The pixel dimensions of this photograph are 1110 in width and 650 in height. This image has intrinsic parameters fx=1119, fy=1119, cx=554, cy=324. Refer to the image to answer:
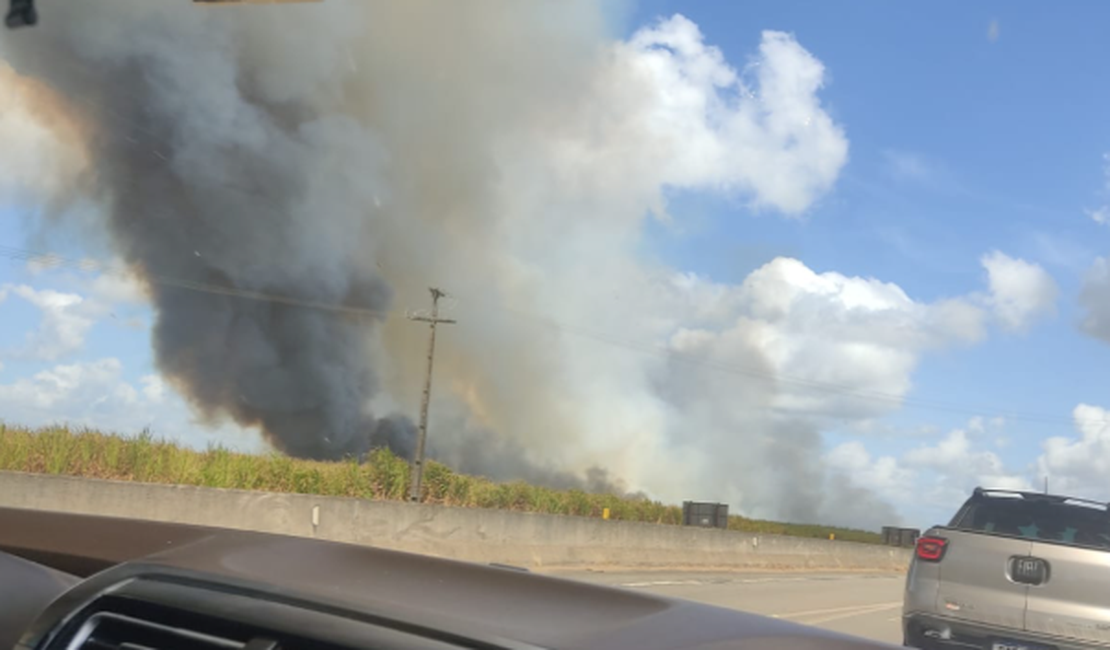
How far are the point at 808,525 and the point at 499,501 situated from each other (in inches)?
1514

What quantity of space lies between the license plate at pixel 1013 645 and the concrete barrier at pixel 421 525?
25.4ft

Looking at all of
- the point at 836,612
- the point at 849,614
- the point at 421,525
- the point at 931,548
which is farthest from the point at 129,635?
the point at 421,525

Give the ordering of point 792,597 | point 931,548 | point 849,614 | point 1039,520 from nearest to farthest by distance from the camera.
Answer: point 931,548 → point 1039,520 → point 849,614 → point 792,597

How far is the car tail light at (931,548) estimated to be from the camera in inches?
345

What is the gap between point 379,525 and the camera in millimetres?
18906

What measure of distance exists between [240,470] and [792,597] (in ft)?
35.0

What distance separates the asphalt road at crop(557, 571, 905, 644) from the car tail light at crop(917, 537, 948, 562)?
4.31 metres

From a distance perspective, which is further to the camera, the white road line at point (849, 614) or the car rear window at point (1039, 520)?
the white road line at point (849, 614)

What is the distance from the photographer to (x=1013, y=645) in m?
8.24

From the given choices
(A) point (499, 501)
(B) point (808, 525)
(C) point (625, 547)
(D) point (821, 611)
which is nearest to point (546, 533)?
(C) point (625, 547)

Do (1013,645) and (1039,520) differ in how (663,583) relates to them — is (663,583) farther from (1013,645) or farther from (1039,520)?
(1013,645)

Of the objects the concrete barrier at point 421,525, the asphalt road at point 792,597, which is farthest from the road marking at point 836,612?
the concrete barrier at point 421,525

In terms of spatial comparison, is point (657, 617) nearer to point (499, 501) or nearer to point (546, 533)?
point (546, 533)

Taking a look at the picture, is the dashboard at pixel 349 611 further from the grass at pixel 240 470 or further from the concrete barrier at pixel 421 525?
the grass at pixel 240 470
